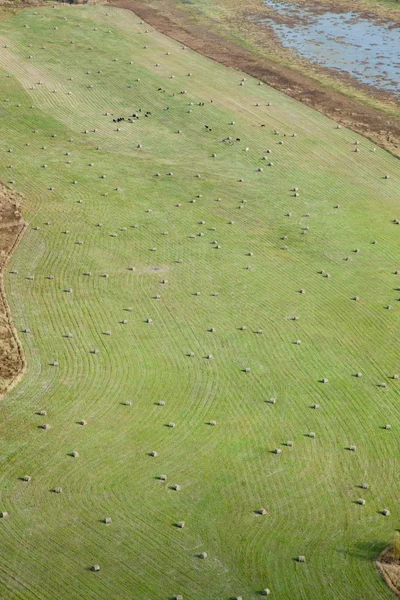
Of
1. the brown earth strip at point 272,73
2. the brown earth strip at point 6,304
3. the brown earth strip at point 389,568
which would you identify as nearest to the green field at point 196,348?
the brown earth strip at point 389,568

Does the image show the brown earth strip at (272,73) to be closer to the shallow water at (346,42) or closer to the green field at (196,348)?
the green field at (196,348)

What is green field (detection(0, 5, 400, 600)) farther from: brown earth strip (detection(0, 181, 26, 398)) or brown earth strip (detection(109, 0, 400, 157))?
brown earth strip (detection(109, 0, 400, 157))

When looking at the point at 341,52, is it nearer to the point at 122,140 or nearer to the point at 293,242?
the point at 122,140

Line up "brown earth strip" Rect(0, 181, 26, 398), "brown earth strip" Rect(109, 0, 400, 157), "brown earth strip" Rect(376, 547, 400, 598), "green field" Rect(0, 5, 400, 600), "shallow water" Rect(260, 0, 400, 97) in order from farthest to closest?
"shallow water" Rect(260, 0, 400, 97)
"brown earth strip" Rect(109, 0, 400, 157)
"brown earth strip" Rect(0, 181, 26, 398)
"green field" Rect(0, 5, 400, 600)
"brown earth strip" Rect(376, 547, 400, 598)

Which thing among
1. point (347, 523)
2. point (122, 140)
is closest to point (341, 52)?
point (122, 140)

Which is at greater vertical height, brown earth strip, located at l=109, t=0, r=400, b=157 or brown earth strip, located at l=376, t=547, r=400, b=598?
brown earth strip, located at l=109, t=0, r=400, b=157

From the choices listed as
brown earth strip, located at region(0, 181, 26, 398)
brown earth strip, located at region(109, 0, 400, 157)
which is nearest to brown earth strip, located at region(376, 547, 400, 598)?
brown earth strip, located at region(0, 181, 26, 398)

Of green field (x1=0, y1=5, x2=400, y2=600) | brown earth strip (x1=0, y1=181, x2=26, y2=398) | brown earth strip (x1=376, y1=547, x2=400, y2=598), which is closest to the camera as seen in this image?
brown earth strip (x1=376, y1=547, x2=400, y2=598)
